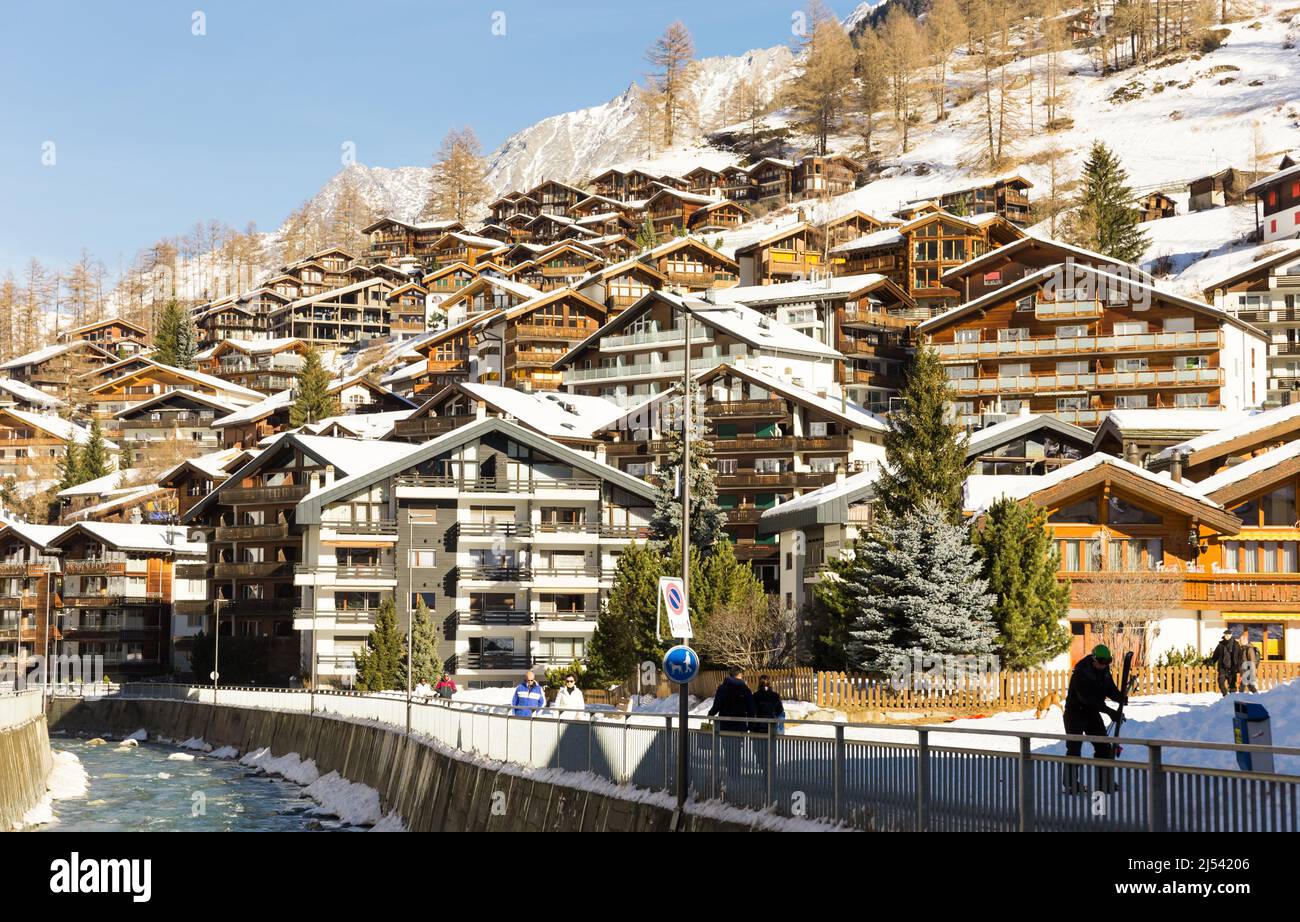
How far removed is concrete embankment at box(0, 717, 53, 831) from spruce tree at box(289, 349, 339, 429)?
81.4 meters

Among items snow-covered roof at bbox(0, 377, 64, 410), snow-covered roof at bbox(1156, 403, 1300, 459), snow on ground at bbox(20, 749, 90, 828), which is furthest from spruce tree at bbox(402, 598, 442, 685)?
snow-covered roof at bbox(0, 377, 64, 410)

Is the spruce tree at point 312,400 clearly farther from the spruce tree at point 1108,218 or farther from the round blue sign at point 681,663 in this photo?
the round blue sign at point 681,663

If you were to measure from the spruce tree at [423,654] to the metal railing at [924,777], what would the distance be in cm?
4156

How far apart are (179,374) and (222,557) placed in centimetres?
7311

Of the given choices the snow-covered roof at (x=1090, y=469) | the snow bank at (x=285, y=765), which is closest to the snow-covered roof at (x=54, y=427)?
the snow bank at (x=285, y=765)

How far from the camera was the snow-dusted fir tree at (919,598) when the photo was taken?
48.8 m

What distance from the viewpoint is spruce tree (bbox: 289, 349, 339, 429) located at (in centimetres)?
13388

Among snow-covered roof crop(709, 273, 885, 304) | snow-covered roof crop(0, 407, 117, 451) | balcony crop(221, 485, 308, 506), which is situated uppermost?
snow-covered roof crop(709, 273, 885, 304)

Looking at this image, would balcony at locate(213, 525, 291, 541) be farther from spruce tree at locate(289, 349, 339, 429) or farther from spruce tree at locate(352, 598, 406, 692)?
spruce tree at locate(289, 349, 339, 429)

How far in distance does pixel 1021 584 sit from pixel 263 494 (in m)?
52.5

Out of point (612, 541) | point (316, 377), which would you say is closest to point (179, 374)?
point (316, 377)

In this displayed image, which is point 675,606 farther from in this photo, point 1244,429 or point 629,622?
point 1244,429

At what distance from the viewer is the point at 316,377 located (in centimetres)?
13512

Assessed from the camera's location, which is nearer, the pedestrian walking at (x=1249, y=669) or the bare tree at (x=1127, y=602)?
the pedestrian walking at (x=1249, y=669)
